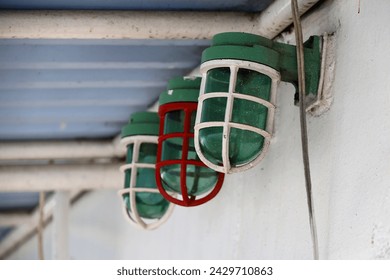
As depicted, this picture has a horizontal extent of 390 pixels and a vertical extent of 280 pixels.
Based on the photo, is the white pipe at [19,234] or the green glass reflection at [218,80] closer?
the green glass reflection at [218,80]

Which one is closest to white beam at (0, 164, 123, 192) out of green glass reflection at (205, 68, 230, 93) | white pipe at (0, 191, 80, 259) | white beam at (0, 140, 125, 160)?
white beam at (0, 140, 125, 160)

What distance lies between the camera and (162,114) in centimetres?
200

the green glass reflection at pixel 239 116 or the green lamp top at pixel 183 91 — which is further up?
the green lamp top at pixel 183 91

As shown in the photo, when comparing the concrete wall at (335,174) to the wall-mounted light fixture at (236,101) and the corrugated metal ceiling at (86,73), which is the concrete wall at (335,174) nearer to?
the wall-mounted light fixture at (236,101)

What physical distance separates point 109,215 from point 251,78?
2.19 metres

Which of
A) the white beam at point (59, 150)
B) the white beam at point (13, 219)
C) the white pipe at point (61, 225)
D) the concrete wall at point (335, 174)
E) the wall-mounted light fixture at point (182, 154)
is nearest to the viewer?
the concrete wall at point (335, 174)

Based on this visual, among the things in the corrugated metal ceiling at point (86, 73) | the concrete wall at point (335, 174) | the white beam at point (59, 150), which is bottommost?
the concrete wall at point (335, 174)

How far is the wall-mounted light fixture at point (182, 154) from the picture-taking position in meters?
1.90

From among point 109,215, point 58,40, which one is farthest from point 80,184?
point 58,40

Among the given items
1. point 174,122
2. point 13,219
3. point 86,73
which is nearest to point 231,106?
point 174,122

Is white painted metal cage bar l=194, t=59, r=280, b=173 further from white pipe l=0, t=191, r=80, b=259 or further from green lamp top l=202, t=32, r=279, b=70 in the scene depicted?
white pipe l=0, t=191, r=80, b=259

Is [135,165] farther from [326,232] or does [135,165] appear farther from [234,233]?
[326,232]

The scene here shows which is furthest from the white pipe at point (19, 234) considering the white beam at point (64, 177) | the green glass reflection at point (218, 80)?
the green glass reflection at point (218, 80)

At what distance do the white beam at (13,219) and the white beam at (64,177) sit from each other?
996mm
